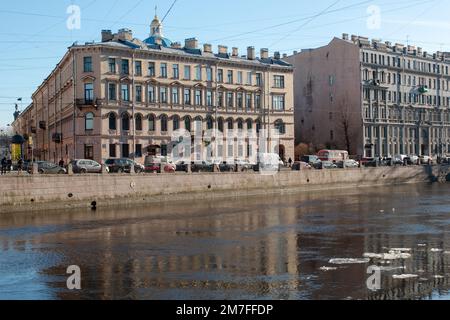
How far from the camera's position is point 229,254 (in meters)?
21.7

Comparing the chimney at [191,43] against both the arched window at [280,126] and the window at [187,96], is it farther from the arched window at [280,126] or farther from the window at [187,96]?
the arched window at [280,126]

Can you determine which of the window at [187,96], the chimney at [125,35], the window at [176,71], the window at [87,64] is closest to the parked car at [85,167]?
the window at [87,64]

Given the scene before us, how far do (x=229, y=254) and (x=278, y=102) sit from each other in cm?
5867

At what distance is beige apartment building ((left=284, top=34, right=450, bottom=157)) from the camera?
297ft

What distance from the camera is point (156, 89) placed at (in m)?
67.8

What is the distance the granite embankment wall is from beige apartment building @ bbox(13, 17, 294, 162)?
13037 mm

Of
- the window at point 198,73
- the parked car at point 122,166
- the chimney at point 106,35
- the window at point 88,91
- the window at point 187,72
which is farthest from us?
the window at point 198,73

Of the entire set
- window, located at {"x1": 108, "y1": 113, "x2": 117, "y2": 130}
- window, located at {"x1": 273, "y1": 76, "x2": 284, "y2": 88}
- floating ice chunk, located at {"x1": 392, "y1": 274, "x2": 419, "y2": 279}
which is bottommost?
floating ice chunk, located at {"x1": 392, "y1": 274, "x2": 419, "y2": 279}

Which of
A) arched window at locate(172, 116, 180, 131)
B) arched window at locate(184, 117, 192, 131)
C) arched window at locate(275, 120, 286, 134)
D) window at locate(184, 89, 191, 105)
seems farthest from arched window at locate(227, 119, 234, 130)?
arched window at locate(172, 116, 180, 131)

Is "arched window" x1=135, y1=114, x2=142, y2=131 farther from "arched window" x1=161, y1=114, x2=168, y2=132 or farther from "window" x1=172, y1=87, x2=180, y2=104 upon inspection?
"window" x1=172, y1=87, x2=180, y2=104

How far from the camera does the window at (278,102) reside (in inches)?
3098

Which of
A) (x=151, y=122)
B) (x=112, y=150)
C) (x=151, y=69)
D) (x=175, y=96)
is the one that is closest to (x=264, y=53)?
(x=175, y=96)

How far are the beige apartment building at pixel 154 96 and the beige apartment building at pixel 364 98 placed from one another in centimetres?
1368

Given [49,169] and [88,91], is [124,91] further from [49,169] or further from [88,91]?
[49,169]
